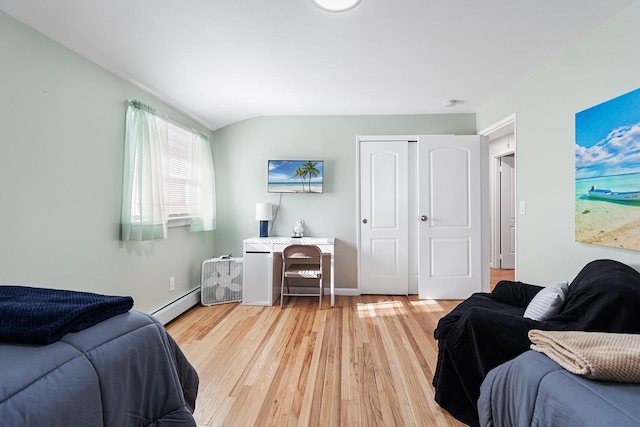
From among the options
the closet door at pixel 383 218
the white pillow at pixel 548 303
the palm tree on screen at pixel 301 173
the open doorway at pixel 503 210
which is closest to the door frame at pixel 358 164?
the closet door at pixel 383 218

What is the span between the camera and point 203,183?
3693mm

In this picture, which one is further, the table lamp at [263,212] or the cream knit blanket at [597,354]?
the table lamp at [263,212]

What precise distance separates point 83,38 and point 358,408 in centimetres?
283

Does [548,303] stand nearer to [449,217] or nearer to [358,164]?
[449,217]

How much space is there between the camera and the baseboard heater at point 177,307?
2.88m

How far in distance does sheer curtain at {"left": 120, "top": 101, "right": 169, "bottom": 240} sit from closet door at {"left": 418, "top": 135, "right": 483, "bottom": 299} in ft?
9.52

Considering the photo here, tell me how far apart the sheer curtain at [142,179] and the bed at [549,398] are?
8.56ft

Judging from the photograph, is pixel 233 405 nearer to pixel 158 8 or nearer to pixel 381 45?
pixel 158 8

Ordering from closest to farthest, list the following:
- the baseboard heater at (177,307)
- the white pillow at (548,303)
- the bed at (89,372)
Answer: the bed at (89,372)
the white pillow at (548,303)
the baseboard heater at (177,307)

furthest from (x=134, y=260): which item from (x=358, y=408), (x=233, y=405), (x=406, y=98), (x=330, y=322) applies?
(x=406, y=98)

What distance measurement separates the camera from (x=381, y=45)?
7.31 ft

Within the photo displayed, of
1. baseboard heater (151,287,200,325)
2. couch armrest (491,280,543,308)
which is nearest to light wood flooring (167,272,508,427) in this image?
baseboard heater (151,287,200,325)

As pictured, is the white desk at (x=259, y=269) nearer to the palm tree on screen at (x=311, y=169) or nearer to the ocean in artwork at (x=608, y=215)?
the palm tree on screen at (x=311, y=169)

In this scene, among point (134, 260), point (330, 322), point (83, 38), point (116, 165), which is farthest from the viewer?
point (330, 322)
